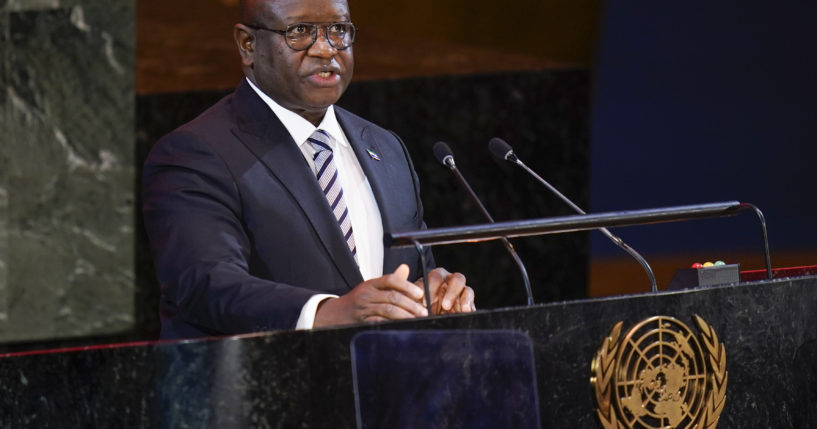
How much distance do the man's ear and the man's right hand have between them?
2.98 feet

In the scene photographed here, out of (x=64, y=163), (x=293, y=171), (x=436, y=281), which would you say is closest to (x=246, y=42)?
(x=293, y=171)

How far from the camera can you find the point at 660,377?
2332mm

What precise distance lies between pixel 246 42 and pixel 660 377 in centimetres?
130

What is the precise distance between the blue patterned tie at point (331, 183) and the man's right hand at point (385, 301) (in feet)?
1.81

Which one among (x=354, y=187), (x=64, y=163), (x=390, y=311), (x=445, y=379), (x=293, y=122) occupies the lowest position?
(x=445, y=379)

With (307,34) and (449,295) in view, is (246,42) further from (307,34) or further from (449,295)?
(449,295)

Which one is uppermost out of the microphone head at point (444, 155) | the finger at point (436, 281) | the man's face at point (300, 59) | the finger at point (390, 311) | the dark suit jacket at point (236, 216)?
the man's face at point (300, 59)

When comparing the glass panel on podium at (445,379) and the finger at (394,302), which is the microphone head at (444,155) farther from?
the glass panel on podium at (445,379)

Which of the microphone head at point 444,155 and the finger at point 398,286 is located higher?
the microphone head at point 444,155

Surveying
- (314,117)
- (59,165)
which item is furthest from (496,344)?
(59,165)

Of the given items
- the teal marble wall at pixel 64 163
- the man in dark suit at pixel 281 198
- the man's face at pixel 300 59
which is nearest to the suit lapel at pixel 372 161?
the man in dark suit at pixel 281 198

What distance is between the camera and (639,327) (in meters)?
2.32

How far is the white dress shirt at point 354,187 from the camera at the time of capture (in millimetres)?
2965

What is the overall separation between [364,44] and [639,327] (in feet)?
11.6
